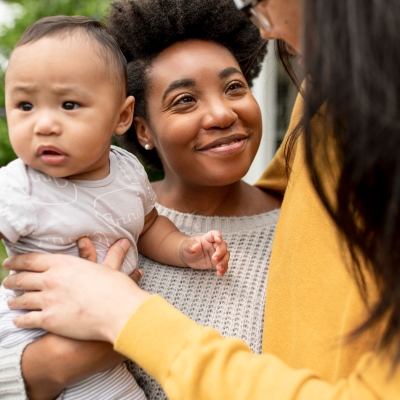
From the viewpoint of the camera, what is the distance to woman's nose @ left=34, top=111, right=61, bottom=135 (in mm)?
1413

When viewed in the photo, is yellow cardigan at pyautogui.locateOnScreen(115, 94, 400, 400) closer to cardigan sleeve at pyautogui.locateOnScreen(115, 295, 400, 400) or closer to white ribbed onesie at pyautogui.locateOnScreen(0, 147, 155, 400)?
cardigan sleeve at pyautogui.locateOnScreen(115, 295, 400, 400)

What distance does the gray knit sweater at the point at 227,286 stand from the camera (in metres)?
1.71

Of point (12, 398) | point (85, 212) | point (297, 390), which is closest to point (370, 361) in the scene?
point (297, 390)

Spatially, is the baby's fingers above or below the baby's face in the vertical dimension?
below

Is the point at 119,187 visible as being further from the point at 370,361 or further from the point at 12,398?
the point at 370,361

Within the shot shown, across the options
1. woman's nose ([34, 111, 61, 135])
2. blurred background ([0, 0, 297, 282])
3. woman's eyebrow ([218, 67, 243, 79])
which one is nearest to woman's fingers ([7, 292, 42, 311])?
woman's nose ([34, 111, 61, 135])

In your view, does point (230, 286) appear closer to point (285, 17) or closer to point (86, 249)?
point (86, 249)

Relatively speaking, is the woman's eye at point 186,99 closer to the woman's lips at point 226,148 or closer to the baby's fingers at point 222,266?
the woman's lips at point 226,148

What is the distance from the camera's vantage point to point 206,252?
5.99ft

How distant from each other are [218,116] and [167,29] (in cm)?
43

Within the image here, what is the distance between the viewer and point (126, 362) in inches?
66.5

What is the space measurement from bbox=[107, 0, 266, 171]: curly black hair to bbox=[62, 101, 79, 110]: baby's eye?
71 cm

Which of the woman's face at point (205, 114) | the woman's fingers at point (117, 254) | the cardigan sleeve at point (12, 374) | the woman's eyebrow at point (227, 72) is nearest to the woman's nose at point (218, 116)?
the woman's face at point (205, 114)

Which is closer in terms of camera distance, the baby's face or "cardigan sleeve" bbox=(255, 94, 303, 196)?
the baby's face
